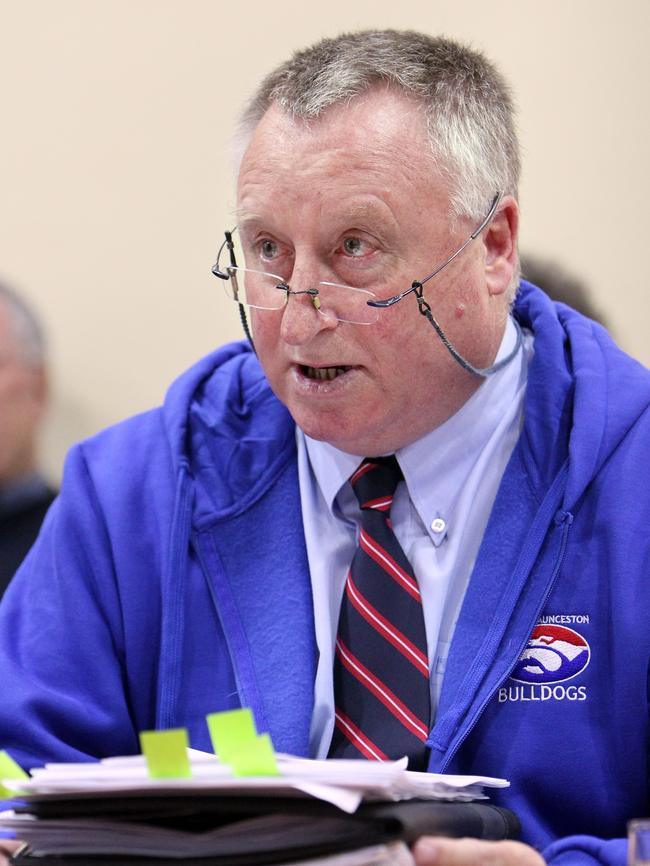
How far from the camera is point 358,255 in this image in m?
1.57

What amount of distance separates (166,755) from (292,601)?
62 cm

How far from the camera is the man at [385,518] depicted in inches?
59.0

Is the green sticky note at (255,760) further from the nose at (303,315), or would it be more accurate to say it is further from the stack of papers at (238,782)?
the nose at (303,315)

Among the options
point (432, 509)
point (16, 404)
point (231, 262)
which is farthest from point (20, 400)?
point (432, 509)

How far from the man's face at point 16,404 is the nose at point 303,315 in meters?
1.28

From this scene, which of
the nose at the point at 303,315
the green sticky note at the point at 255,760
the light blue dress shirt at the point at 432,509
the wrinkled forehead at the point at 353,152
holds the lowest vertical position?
the green sticky note at the point at 255,760

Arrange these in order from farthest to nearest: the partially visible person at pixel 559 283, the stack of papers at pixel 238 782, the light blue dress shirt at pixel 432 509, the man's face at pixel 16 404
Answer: the man's face at pixel 16 404 < the partially visible person at pixel 559 283 < the light blue dress shirt at pixel 432 509 < the stack of papers at pixel 238 782

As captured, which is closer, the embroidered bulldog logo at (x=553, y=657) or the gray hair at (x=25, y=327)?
the embroidered bulldog logo at (x=553, y=657)

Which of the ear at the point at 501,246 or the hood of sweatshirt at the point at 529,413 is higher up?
the ear at the point at 501,246

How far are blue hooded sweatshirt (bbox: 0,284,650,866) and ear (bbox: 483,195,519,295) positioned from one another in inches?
4.6

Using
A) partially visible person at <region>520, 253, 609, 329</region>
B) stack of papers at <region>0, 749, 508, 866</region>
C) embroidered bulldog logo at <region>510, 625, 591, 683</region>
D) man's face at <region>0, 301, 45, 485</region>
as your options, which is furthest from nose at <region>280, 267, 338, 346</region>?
man's face at <region>0, 301, 45, 485</region>

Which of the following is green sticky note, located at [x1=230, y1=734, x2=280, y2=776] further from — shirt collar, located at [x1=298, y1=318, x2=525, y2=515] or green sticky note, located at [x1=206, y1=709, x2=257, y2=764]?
shirt collar, located at [x1=298, y1=318, x2=525, y2=515]

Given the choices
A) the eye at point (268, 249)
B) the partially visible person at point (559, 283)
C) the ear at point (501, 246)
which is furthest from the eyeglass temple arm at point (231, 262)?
the partially visible person at point (559, 283)

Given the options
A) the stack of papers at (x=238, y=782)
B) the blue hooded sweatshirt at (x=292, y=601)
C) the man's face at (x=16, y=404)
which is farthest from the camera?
the man's face at (x=16, y=404)
